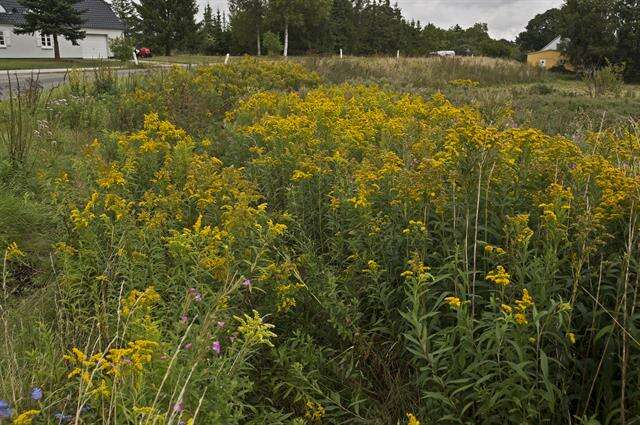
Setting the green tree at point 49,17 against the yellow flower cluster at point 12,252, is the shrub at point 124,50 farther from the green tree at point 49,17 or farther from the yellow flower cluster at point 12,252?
the yellow flower cluster at point 12,252

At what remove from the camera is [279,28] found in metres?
54.3

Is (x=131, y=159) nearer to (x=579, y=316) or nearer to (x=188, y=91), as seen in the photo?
(x=579, y=316)

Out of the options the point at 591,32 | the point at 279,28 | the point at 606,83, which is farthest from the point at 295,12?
the point at 606,83

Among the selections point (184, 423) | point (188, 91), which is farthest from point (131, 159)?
point (188, 91)

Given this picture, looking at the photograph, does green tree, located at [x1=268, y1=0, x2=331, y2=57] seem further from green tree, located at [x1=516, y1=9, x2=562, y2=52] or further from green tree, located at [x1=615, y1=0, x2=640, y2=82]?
green tree, located at [x1=516, y1=9, x2=562, y2=52]

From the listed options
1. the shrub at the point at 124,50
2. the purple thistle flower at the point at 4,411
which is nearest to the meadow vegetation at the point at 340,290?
the purple thistle flower at the point at 4,411

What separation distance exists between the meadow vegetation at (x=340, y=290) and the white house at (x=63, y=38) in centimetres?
4191

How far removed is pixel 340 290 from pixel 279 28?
54591mm

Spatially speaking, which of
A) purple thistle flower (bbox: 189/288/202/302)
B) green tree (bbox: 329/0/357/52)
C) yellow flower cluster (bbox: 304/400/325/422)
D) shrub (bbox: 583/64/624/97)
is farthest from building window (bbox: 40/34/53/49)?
yellow flower cluster (bbox: 304/400/325/422)

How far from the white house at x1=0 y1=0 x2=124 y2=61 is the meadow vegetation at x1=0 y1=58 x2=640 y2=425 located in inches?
1650

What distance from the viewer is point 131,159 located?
4281 millimetres

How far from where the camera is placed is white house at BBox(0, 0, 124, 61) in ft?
138

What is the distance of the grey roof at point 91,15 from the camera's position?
4191 cm

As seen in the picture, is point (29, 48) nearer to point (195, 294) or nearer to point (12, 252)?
point (12, 252)
